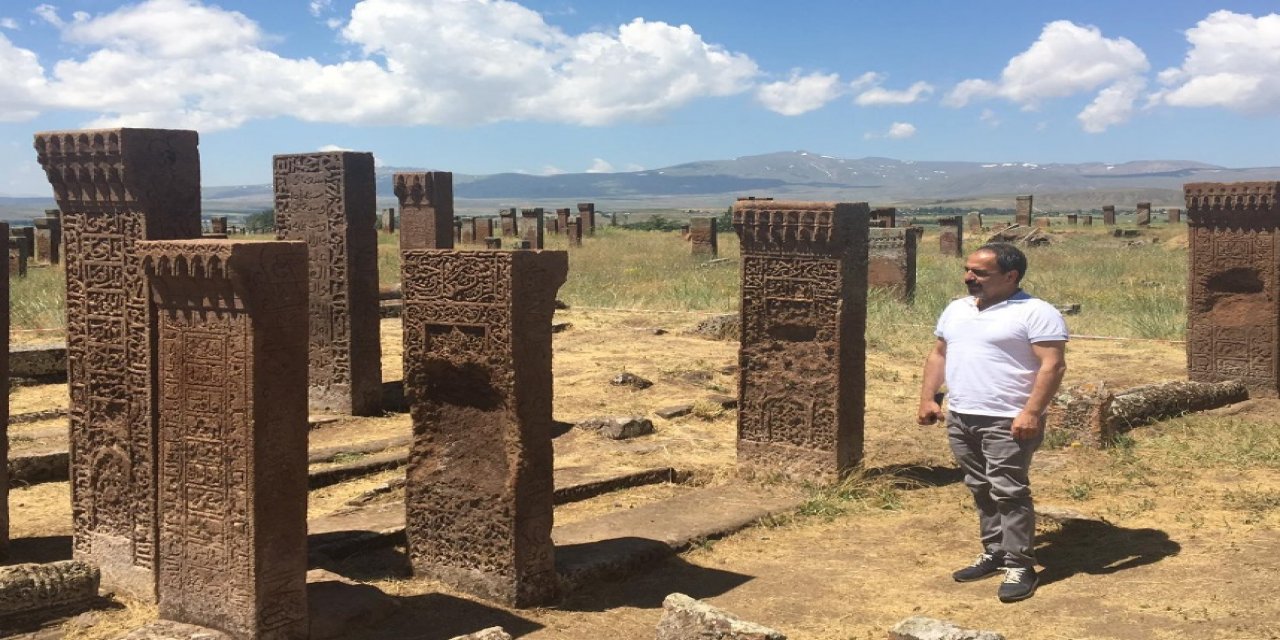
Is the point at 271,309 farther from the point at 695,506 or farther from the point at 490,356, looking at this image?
the point at 695,506

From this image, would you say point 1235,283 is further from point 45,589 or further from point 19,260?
point 19,260

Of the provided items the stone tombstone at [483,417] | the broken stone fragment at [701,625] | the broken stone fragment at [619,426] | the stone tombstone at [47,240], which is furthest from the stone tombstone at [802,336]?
the stone tombstone at [47,240]

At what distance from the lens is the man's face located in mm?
5777

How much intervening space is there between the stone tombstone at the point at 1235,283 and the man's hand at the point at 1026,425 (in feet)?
23.1

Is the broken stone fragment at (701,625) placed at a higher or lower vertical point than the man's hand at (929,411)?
lower


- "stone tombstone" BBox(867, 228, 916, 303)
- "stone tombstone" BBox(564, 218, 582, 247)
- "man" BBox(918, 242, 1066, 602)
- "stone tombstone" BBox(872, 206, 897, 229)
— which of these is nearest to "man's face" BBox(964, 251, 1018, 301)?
"man" BBox(918, 242, 1066, 602)

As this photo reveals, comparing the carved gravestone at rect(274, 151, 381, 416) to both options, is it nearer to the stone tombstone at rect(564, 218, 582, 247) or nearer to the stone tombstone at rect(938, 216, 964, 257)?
the stone tombstone at rect(938, 216, 964, 257)

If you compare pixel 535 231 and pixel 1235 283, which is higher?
pixel 535 231

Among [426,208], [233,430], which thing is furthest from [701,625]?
[426,208]

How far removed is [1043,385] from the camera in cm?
553

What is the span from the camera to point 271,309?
4.96 m

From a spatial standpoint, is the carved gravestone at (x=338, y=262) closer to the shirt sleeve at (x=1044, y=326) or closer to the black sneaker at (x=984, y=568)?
the black sneaker at (x=984, y=568)

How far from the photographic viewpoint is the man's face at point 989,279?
19.0 feet

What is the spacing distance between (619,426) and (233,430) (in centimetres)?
566
